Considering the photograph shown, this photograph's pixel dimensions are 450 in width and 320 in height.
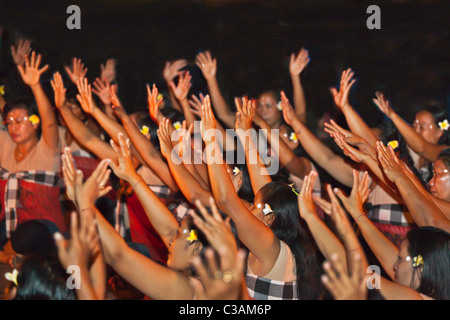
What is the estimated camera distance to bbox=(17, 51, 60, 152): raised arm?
304cm

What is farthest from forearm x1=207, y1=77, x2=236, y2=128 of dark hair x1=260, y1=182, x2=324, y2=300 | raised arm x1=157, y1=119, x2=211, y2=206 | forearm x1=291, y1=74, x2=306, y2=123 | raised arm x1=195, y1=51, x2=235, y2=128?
dark hair x1=260, y1=182, x2=324, y2=300

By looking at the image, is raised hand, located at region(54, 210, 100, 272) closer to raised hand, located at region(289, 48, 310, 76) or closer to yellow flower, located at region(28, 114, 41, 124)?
yellow flower, located at region(28, 114, 41, 124)

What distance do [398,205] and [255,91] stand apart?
1858 mm

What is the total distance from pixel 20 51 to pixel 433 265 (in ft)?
11.4

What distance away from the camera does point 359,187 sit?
2016mm

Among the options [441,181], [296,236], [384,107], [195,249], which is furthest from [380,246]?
[384,107]

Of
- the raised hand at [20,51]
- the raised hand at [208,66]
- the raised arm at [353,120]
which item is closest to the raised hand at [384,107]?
the raised arm at [353,120]

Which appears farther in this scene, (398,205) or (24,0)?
(24,0)

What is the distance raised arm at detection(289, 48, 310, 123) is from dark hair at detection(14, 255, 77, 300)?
8.89 feet

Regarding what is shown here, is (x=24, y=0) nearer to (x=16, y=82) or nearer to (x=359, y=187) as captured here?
(x=16, y=82)

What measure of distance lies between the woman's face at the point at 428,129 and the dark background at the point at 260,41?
639 mm

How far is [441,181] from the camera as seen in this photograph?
8.35 ft
